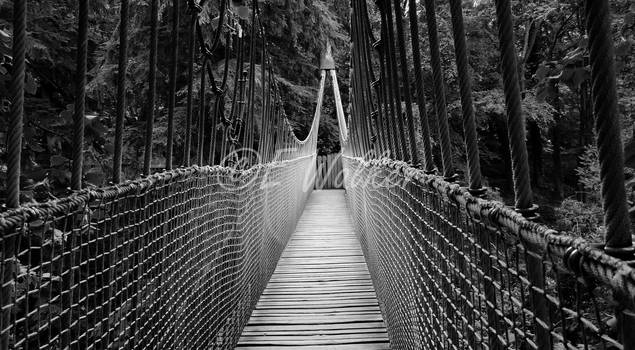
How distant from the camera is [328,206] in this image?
7.00 metres

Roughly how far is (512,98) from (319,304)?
2.04m

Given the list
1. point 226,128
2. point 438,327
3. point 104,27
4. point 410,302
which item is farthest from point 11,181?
point 104,27

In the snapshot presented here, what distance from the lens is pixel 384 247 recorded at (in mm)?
2139

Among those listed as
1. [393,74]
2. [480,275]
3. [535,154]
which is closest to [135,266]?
[480,275]

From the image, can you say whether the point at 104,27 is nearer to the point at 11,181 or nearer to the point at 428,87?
the point at 11,181

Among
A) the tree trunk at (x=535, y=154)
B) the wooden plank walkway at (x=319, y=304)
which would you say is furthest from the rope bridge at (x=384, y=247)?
the tree trunk at (x=535, y=154)

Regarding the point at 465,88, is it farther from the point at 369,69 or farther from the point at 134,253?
the point at 369,69

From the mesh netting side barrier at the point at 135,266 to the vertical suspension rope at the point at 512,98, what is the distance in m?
0.67

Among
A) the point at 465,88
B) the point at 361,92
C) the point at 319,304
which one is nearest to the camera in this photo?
the point at 465,88

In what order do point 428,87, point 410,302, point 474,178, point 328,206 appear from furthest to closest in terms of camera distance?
point 428,87 → point 328,206 → point 410,302 → point 474,178

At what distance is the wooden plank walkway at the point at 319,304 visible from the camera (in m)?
2.08

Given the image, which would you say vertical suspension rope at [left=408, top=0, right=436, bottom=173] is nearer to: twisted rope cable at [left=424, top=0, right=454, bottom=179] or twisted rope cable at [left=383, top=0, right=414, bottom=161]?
twisted rope cable at [left=424, top=0, right=454, bottom=179]

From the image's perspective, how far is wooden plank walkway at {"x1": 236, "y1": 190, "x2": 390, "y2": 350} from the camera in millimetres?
2082

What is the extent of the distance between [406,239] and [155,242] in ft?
2.46
